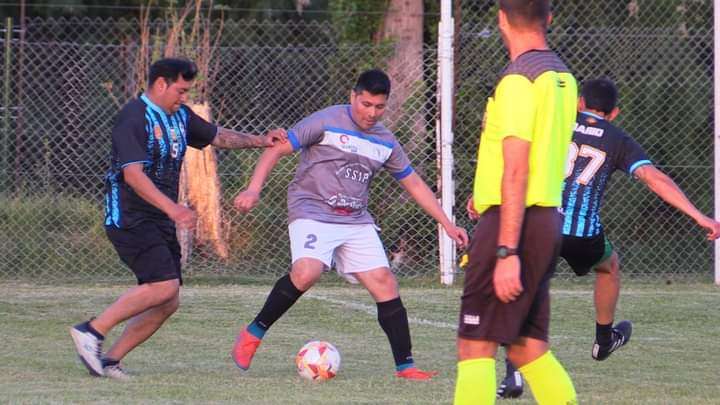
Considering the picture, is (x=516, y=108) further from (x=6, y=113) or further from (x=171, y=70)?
(x=6, y=113)

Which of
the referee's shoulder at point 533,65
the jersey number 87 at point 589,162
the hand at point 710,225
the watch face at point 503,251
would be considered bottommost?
the hand at point 710,225

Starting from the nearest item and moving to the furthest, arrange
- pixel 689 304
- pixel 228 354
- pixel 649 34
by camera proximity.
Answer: pixel 228 354, pixel 689 304, pixel 649 34

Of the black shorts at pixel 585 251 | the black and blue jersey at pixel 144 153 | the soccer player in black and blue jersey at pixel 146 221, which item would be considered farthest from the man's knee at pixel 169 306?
the black shorts at pixel 585 251

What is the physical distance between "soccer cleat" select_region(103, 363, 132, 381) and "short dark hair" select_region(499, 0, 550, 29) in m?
3.06

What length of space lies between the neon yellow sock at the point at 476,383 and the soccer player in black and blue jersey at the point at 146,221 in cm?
241

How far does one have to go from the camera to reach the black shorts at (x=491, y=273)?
4.31 meters

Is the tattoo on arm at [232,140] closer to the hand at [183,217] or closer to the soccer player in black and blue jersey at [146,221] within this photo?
the soccer player in black and blue jersey at [146,221]

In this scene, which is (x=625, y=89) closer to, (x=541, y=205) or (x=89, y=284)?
(x=89, y=284)

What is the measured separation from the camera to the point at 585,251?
6910 mm

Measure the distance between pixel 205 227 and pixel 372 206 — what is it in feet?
4.97

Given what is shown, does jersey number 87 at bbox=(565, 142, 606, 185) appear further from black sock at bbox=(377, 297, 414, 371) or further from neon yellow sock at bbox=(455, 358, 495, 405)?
neon yellow sock at bbox=(455, 358, 495, 405)

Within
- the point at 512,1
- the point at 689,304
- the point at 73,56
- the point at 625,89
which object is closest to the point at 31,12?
the point at 73,56

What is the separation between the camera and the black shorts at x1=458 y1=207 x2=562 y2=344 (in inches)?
170

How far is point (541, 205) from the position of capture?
435cm
